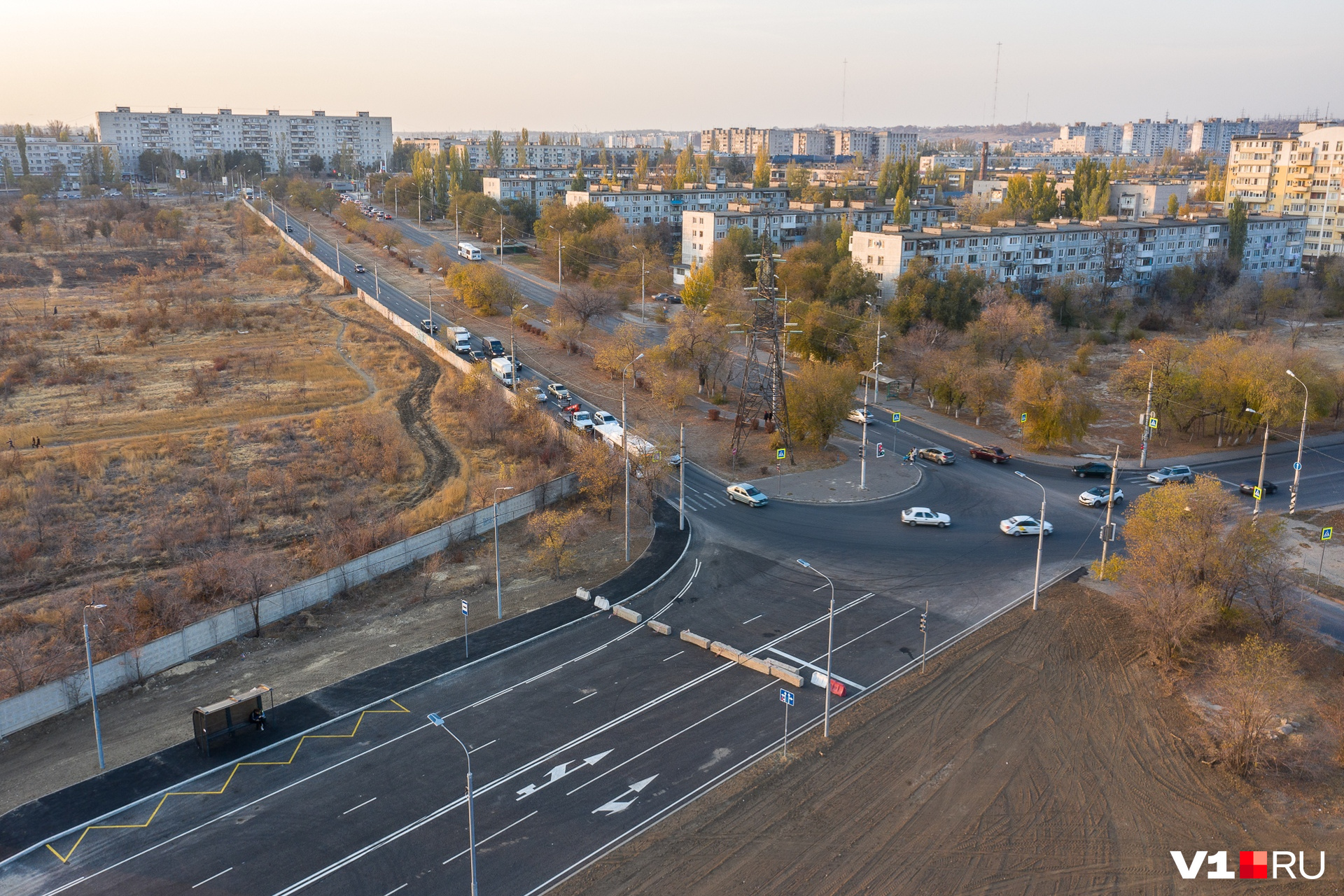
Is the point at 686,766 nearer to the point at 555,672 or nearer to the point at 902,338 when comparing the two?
the point at 555,672

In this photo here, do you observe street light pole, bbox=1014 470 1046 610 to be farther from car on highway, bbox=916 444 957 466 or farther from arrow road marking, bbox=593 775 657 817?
arrow road marking, bbox=593 775 657 817

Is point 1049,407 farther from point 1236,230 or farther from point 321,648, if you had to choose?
point 1236,230

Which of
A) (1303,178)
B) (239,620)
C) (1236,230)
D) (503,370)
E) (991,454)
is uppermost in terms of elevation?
(1303,178)

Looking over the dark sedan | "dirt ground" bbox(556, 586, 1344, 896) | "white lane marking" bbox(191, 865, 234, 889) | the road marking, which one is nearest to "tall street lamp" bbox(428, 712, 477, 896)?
"dirt ground" bbox(556, 586, 1344, 896)

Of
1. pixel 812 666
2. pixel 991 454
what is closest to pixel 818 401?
pixel 991 454

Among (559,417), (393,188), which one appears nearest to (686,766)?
(559,417)
